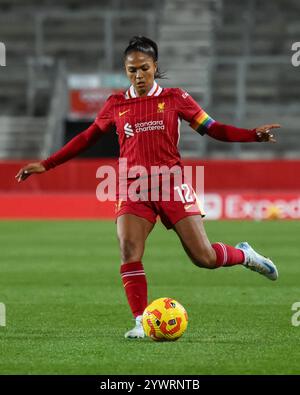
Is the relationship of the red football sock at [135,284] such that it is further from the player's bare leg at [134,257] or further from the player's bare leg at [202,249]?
the player's bare leg at [202,249]

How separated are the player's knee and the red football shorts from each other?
23cm

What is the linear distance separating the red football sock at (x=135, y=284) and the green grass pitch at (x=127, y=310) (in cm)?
30

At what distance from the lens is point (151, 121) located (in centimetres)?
835

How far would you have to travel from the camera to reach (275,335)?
845 centimetres

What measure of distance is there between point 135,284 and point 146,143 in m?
1.12

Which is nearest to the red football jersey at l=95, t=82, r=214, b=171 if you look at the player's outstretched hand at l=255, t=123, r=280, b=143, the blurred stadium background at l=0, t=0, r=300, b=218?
the player's outstretched hand at l=255, t=123, r=280, b=143

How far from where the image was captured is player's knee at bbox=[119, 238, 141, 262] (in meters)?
8.29

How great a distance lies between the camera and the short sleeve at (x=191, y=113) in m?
8.48

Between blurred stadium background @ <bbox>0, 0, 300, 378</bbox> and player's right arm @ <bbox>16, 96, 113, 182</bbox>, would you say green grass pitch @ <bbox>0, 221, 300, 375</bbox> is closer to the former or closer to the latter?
blurred stadium background @ <bbox>0, 0, 300, 378</bbox>

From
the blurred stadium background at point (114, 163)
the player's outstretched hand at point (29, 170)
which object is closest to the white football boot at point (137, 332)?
the blurred stadium background at point (114, 163)

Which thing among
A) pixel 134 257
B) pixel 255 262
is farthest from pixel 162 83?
pixel 134 257

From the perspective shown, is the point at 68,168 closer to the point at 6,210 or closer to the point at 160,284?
the point at 6,210

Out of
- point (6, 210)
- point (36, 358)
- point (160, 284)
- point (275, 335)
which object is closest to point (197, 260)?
point (275, 335)

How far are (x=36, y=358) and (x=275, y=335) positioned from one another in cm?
210
